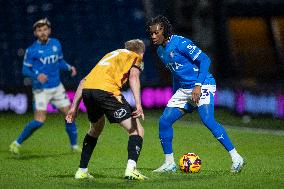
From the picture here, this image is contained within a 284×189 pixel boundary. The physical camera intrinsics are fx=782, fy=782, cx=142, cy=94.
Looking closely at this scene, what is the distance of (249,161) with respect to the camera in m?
12.0

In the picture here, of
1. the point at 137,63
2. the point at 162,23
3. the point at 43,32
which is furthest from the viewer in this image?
the point at 43,32

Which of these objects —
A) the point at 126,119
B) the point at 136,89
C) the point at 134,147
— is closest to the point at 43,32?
the point at 136,89

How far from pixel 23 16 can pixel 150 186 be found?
14.4 metres

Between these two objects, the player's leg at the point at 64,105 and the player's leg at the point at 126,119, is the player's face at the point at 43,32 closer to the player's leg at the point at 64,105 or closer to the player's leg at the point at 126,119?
the player's leg at the point at 64,105

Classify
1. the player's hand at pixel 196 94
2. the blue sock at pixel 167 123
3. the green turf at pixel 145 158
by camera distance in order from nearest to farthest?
1. the green turf at pixel 145 158
2. the player's hand at pixel 196 94
3. the blue sock at pixel 167 123

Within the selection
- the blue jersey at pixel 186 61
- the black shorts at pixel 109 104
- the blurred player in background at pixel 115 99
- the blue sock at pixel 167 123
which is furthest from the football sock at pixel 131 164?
the blue jersey at pixel 186 61

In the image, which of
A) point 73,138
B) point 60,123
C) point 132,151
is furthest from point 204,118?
point 60,123

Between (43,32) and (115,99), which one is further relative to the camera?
(43,32)

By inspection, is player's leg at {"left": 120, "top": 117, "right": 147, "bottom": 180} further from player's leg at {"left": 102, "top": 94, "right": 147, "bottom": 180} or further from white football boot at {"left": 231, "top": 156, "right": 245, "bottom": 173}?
white football boot at {"left": 231, "top": 156, "right": 245, "bottom": 173}

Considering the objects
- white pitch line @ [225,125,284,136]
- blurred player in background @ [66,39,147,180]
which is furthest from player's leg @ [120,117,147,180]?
white pitch line @ [225,125,284,136]

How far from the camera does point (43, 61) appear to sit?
1409 centimetres

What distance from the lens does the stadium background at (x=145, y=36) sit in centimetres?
2220

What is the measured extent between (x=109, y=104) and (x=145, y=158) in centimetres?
326

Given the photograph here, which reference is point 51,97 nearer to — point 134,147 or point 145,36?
point 134,147
